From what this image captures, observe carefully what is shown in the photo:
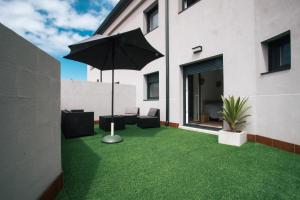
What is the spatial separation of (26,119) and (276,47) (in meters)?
4.44

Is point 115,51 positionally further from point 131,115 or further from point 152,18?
point 152,18

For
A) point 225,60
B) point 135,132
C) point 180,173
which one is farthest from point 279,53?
point 135,132

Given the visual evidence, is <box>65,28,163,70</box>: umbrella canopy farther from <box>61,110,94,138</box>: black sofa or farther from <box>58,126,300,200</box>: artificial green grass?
<box>58,126,300,200</box>: artificial green grass

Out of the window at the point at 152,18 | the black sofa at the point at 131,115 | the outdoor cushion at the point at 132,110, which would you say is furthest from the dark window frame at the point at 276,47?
the outdoor cushion at the point at 132,110

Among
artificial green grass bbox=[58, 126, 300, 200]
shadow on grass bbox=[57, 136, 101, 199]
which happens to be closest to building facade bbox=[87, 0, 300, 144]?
artificial green grass bbox=[58, 126, 300, 200]

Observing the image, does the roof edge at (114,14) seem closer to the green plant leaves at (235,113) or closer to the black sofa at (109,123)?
the black sofa at (109,123)

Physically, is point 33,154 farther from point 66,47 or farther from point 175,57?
point 175,57

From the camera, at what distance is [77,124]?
4.33 meters

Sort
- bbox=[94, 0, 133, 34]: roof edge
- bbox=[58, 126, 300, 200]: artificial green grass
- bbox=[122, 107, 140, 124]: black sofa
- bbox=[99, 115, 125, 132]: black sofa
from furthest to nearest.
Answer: bbox=[94, 0, 133, 34]: roof edge → bbox=[122, 107, 140, 124]: black sofa → bbox=[99, 115, 125, 132]: black sofa → bbox=[58, 126, 300, 200]: artificial green grass

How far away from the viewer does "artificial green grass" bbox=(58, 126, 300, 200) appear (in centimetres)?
162

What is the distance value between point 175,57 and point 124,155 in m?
4.25

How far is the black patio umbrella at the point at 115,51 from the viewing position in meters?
3.15

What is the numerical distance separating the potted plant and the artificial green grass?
28 centimetres

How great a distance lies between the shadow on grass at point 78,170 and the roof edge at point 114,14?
8.20m
